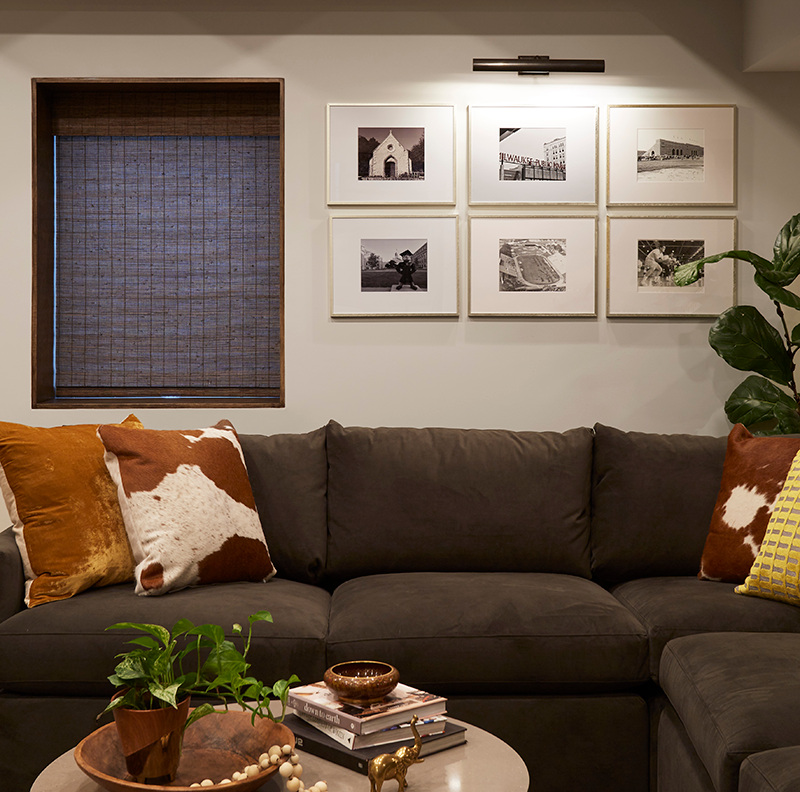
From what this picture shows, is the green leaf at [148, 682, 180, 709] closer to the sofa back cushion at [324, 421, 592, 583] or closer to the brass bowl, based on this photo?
the brass bowl

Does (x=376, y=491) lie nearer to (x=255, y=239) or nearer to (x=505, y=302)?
(x=505, y=302)

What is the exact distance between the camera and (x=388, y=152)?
3.16m

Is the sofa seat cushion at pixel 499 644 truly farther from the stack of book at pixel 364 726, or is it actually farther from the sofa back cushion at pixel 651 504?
the stack of book at pixel 364 726

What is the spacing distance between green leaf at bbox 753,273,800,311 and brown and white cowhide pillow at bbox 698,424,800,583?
602 mm

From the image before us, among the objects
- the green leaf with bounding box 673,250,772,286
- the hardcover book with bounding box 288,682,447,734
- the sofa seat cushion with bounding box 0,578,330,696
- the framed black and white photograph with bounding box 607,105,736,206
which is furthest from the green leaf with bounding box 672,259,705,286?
the hardcover book with bounding box 288,682,447,734

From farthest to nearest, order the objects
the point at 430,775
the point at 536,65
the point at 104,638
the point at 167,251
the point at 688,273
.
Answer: the point at 167,251 → the point at 536,65 → the point at 688,273 → the point at 104,638 → the point at 430,775

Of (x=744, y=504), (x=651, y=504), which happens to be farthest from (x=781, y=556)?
(x=651, y=504)

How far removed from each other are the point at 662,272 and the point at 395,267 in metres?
1.10

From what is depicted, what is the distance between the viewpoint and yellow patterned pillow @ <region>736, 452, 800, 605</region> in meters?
A: 2.09

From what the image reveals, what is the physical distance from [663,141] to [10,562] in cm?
281

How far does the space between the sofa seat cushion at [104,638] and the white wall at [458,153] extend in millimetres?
1190

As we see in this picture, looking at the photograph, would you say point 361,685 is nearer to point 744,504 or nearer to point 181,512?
point 181,512

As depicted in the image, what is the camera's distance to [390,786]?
127 centimetres

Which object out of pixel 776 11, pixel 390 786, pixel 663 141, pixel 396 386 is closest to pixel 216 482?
pixel 396 386
